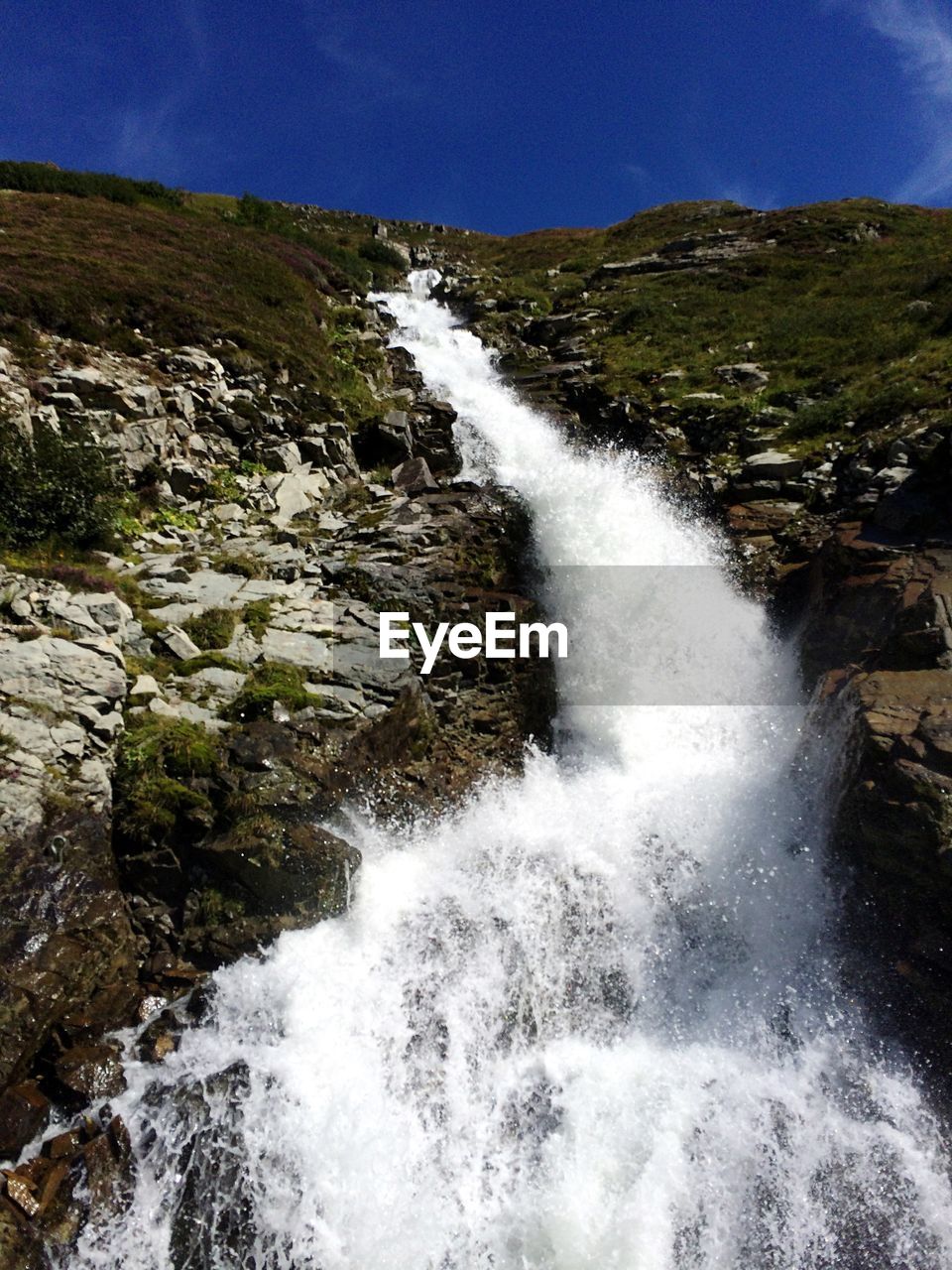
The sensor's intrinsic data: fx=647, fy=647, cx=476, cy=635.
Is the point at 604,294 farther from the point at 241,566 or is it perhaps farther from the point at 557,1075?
the point at 557,1075

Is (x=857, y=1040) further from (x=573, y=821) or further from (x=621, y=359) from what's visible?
(x=621, y=359)

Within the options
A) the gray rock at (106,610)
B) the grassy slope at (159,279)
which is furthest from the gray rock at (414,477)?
the gray rock at (106,610)

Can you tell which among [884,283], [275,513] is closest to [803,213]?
[884,283]

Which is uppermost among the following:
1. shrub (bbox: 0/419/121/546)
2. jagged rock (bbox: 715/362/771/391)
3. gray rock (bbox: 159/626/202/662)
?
jagged rock (bbox: 715/362/771/391)

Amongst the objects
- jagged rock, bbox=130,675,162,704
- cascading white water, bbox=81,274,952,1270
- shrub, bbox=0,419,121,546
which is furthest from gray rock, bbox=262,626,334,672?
shrub, bbox=0,419,121,546

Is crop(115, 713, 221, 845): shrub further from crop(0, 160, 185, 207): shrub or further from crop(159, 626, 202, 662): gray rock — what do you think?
crop(0, 160, 185, 207): shrub

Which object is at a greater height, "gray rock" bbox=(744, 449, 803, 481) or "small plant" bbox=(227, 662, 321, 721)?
"gray rock" bbox=(744, 449, 803, 481)
